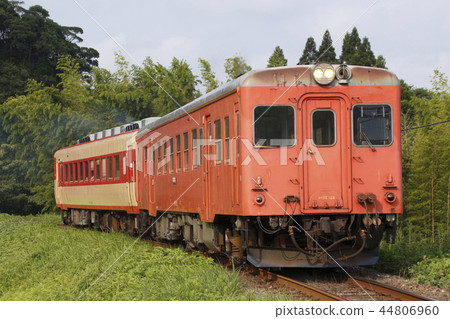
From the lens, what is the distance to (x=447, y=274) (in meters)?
10.1

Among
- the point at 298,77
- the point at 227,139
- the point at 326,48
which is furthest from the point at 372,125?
the point at 326,48

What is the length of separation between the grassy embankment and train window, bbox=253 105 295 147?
9.62ft

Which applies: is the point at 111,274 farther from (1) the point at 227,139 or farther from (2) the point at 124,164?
(2) the point at 124,164

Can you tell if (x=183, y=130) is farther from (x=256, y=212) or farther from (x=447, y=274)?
(x=447, y=274)

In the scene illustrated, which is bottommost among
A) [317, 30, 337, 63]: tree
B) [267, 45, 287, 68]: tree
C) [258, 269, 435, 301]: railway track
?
[258, 269, 435, 301]: railway track

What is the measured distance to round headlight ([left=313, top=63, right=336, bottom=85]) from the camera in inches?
398

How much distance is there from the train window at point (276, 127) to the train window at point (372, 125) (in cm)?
98

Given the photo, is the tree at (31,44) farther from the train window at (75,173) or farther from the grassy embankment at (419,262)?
the grassy embankment at (419,262)

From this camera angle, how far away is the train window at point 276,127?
9.99m

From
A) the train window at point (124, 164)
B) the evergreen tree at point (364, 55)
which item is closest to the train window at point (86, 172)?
the train window at point (124, 164)

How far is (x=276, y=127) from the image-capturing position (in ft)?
33.0

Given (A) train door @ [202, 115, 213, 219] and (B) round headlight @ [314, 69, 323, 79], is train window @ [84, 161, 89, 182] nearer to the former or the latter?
(A) train door @ [202, 115, 213, 219]

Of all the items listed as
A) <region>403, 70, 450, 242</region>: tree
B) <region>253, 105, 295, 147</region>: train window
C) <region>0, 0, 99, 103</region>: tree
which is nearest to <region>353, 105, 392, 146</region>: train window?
<region>253, 105, 295, 147</region>: train window
